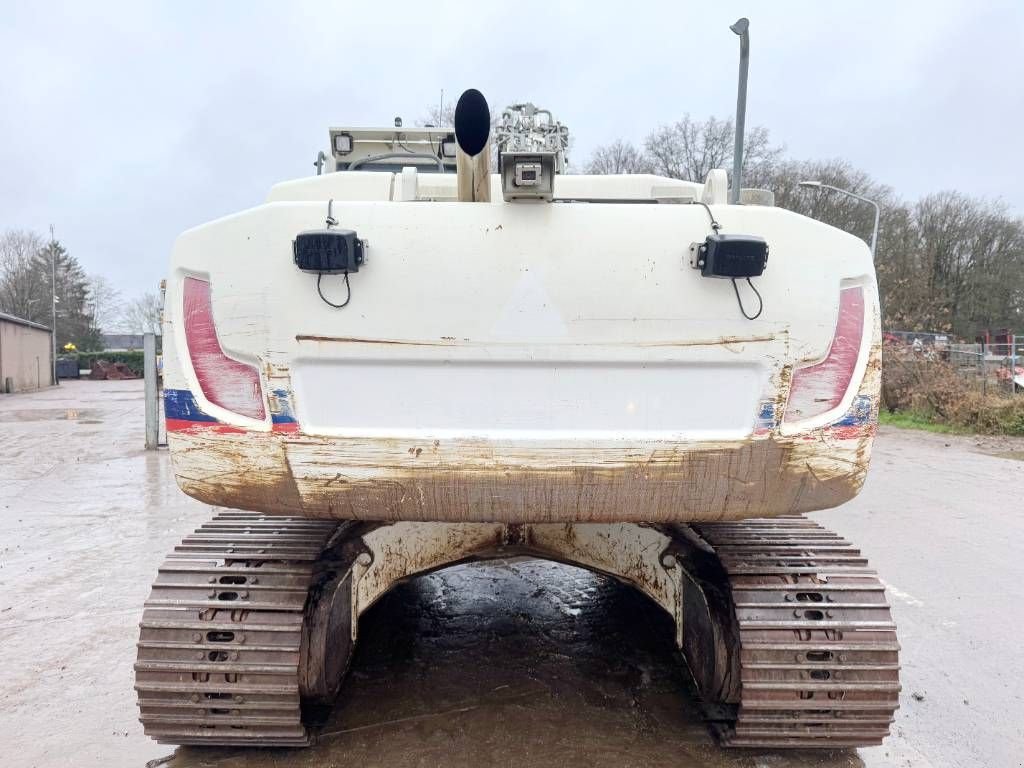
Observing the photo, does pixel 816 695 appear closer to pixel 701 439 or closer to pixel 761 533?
pixel 761 533

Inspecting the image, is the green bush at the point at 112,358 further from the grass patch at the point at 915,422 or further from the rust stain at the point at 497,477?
the rust stain at the point at 497,477

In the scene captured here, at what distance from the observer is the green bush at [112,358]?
47.9 metres

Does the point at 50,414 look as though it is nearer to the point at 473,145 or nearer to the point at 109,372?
the point at 473,145

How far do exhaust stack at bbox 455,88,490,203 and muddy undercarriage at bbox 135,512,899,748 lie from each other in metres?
1.43

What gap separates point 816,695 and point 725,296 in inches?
56.0

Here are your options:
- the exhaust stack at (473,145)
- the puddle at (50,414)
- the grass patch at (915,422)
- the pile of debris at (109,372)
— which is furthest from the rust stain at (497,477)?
the pile of debris at (109,372)

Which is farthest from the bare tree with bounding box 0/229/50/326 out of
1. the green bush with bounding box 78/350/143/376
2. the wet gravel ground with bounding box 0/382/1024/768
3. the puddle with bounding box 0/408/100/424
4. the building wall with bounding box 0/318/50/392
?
the wet gravel ground with bounding box 0/382/1024/768

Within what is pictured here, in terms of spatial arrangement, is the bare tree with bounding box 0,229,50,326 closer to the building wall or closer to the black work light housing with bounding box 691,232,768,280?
the building wall

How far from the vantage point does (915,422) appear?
1556 centimetres

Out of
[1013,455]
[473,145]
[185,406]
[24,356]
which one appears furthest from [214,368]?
[24,356]

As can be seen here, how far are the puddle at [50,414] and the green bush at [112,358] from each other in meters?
30.3

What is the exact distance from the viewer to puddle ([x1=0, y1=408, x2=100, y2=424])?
16719 millimetres

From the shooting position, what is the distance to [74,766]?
8.53ft

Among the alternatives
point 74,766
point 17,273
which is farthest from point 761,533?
point 17,273
